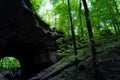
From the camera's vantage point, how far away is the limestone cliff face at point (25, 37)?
1407 cm

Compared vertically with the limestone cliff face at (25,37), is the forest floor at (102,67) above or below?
below

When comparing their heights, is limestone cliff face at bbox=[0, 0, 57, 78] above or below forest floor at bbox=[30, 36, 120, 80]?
above

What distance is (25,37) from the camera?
Result: 1611 cm

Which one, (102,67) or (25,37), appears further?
(25,37)

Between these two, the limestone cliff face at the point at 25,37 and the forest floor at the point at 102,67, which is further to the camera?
the limestone cliff face at the point at 25,37

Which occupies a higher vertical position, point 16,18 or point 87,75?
point 16,18

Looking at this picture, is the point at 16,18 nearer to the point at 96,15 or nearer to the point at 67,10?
the point at 67,10

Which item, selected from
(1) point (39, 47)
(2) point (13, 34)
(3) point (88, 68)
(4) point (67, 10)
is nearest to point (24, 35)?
(2) point (13, 34)

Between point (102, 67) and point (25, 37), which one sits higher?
point (25, 37)

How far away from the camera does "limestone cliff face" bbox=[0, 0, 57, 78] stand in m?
14.1

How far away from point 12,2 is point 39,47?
577 centimetres

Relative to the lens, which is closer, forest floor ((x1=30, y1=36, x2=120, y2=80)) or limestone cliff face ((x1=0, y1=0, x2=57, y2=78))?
forest floor ((x1=30, y1=36, x2=120, y2=80))

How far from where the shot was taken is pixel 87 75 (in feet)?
32.8

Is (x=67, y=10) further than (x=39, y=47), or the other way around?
(x=39, y=47)
